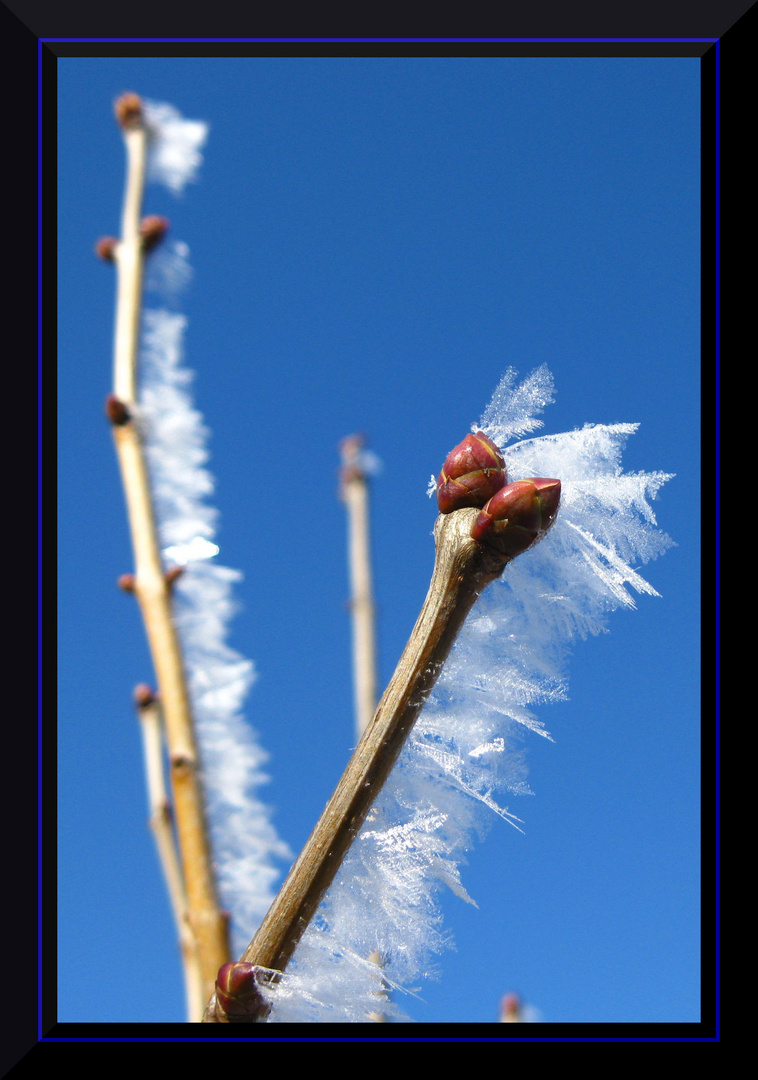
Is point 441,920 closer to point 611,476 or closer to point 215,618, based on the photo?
point 611,476

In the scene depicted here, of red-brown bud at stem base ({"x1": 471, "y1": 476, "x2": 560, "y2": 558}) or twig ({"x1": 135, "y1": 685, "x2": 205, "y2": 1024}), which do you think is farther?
twig ({"x1": 135, "y1": 685, "x2": 205, "y2": 1024})

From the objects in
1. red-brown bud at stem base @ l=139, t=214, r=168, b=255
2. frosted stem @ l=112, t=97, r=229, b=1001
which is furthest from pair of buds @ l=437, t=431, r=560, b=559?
red-brown bud at stem base @ l=139, t=214, r=168, b=255

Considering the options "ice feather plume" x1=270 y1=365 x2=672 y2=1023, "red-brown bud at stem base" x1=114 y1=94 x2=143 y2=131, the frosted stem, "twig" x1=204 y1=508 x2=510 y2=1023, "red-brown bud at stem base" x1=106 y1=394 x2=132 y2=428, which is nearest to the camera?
"twig" x1=204 y1=508 x2=510 y2=1023

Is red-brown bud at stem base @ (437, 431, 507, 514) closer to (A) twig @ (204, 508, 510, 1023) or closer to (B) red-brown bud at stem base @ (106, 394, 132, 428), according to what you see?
(A) twig @ (204, 508, 510, 1023)
